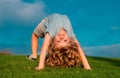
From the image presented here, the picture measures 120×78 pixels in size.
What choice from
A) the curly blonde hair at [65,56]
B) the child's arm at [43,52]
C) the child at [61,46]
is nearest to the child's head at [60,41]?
the child at [61,46]

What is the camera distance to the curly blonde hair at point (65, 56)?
13.1 m

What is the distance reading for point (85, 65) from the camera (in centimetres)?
1331

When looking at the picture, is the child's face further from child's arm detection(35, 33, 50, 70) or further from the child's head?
child's arm detection(35, 33, 50, 70)

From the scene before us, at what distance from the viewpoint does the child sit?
42.1 ft

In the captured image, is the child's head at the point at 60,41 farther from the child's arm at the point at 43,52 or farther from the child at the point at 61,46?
the child's arm at the point at 43,52

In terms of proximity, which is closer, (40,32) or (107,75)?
(107,75)

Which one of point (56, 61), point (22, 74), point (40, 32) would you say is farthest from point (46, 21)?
point (22, 74)

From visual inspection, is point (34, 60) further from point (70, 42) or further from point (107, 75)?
point (107, 75)

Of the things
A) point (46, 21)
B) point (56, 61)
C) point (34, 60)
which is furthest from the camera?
point (34, 60)

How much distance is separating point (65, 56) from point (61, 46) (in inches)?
24.8

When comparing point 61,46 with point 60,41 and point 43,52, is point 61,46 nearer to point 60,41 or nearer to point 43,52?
point 60,41

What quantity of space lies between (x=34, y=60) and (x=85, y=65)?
4592mm

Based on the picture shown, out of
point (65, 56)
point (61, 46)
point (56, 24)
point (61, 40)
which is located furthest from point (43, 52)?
point (56, 24)

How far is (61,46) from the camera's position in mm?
12891
